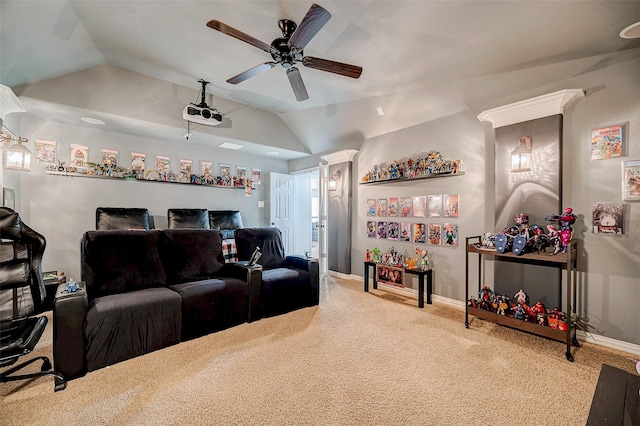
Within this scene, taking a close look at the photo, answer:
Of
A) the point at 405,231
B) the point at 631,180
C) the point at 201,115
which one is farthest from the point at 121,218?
the point at 631,180

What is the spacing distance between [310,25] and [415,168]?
262 centimetres

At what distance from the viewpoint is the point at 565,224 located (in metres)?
2.55

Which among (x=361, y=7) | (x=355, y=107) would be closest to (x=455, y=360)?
(x=361, y=7)

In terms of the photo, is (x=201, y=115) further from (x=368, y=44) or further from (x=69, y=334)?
(x=69, y=334)

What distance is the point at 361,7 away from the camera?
236 cm

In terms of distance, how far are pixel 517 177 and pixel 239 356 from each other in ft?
11.3

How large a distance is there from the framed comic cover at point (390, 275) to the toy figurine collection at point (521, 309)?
0.95m

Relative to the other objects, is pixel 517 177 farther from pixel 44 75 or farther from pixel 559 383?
pixel 44 75

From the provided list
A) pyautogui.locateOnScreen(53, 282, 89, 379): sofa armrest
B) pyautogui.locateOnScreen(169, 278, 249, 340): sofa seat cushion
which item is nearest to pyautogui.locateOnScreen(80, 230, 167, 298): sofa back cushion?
pyautogui.locateOnScreen(169, 278, 249, 340): sofa seat cushion

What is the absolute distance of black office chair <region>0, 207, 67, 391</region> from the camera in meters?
1.78

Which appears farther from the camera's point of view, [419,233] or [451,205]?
[419,233]

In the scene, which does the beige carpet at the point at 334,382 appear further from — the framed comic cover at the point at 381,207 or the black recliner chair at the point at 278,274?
the framed comic cover at the point at 381,207

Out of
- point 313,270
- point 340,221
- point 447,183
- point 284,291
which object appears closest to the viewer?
point 284,291

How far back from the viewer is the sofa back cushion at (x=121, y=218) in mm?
4020
